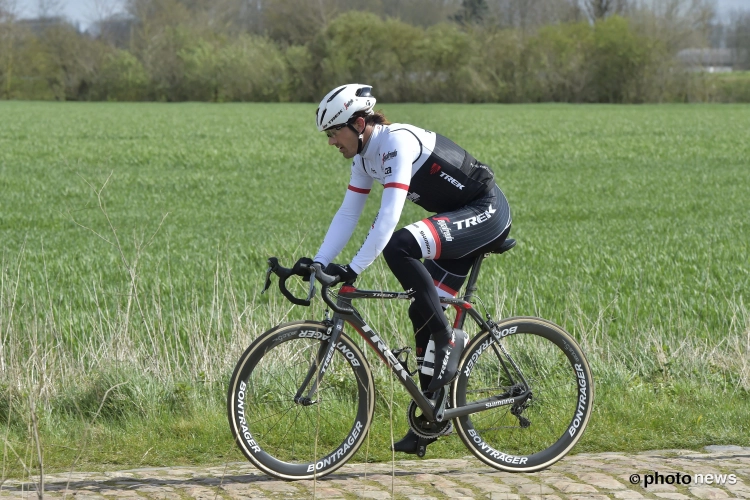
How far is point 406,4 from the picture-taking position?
10562 centimetres

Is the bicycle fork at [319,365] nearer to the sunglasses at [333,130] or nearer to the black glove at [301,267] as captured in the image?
the black glove at [301,267]

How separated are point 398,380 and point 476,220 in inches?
38.7

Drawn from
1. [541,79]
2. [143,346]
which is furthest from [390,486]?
[541,79]

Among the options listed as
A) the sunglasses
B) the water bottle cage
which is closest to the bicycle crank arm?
the water bottle cage

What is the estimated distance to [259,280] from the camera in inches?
458

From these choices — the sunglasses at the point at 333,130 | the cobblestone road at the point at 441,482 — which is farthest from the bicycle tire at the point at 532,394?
the sunglasses at the point at 333,130

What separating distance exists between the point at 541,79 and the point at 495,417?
315 ft

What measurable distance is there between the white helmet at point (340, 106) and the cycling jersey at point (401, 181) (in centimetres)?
20

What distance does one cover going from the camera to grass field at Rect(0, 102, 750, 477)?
6.19 meters

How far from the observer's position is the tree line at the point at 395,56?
9656 centimetres

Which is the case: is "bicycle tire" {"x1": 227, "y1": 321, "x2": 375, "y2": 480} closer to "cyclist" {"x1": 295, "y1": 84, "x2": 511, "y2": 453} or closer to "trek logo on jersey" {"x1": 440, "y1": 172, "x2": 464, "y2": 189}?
"cyclist" {"x1": 295, "y1": 84, "x2": 511, "y2": 453}

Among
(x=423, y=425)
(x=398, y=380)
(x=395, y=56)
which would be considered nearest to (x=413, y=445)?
(x=423, y=425)

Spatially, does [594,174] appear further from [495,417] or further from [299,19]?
[299,19]

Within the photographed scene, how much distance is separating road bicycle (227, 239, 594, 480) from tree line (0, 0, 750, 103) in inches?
3562
